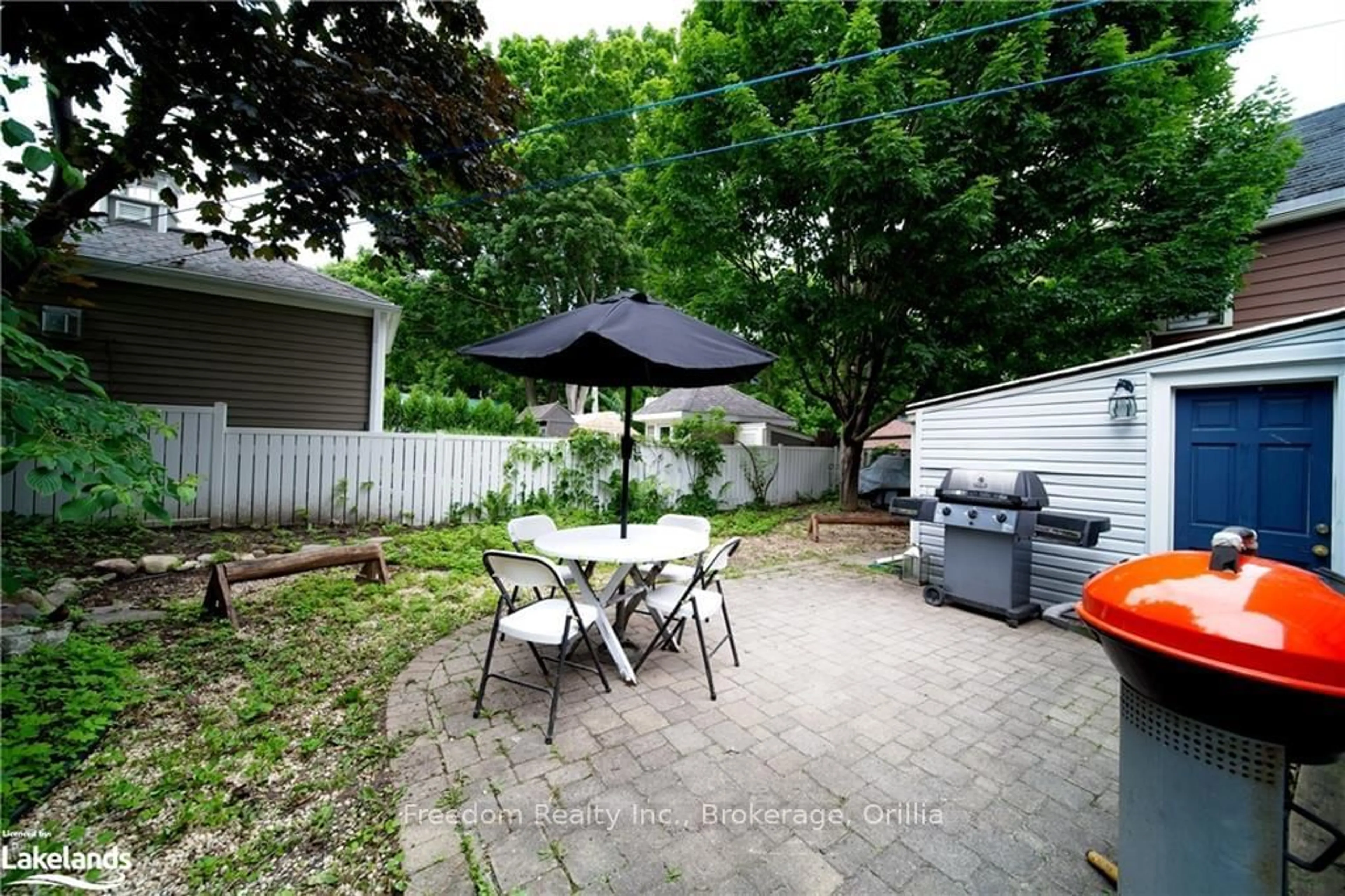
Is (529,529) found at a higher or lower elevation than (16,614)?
higher

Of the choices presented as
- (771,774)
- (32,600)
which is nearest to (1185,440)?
(771,774)

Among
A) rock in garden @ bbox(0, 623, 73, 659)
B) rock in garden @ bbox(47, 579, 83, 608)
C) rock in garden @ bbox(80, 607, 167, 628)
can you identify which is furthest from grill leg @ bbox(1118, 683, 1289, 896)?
rock in garden @ bbox(47, 579, 83, 608)

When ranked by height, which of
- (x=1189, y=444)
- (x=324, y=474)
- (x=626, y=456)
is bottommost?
(x=324, y=474)

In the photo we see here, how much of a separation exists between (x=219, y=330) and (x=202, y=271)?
0.86 metres

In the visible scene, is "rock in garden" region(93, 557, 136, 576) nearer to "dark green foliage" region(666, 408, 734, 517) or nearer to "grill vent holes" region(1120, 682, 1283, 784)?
"grill vent holes" region(1120, 682, 1283, 784)

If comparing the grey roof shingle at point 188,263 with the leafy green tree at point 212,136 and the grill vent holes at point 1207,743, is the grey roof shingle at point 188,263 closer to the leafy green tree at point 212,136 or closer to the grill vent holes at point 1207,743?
the leafy green tree at point 212,136

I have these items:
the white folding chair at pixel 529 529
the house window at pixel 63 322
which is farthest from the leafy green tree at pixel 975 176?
the house window at pixel 63 322

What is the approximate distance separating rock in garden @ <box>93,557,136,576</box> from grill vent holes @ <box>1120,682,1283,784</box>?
6.97 meters

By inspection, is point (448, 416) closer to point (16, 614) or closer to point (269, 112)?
point (269, 112)

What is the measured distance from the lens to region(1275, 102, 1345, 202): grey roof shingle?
248 inches

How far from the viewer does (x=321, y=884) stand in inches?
64.6

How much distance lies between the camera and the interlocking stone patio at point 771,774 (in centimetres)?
172

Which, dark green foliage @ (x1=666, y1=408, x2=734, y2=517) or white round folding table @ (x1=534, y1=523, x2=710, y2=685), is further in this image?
dark green foliage @ (x1=666, y1=408, x2=734, y2=517)

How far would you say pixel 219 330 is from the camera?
777 cm
